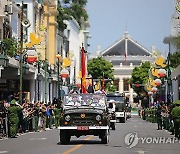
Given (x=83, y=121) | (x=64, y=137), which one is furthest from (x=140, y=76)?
(x=83, y=121)

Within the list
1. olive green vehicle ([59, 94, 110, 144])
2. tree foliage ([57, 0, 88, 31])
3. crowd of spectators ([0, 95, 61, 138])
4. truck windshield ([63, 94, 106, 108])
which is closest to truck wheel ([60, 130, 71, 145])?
olive green vehicle ([59, 94, 110, 144])

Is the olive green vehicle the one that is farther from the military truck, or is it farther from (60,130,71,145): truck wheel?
the military truck

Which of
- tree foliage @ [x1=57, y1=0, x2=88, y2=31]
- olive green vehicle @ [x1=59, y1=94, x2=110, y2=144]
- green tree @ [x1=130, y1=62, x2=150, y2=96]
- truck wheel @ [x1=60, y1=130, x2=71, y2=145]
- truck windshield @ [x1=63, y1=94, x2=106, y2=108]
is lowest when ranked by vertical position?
truck wheel @ [x1=60, y1=130, x2=71, y2=145]

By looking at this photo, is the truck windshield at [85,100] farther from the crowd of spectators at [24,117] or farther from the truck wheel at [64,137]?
the crowd of spectators at [24,117]

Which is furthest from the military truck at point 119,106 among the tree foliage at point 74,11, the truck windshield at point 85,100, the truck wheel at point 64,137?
the truck wheel at point 64,137

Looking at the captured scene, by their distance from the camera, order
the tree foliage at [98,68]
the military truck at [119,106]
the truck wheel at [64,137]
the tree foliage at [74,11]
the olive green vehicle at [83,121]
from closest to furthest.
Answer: the olive green vehicle at [83,121]
the truck wheel at [64,137]
the military truck at [119,106]
the tree foliage at [74,11]
the tree foliage at [98,68]

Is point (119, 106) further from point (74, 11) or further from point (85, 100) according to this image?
point (74, 11)

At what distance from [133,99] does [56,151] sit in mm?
170043

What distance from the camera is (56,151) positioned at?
23188 millimetres

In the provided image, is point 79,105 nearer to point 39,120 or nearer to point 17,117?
point 17,117

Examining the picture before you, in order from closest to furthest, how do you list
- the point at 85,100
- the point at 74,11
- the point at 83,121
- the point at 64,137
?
the point at 83,121 → the point at 64,137 → the point at 85,100 → the point at 74,11

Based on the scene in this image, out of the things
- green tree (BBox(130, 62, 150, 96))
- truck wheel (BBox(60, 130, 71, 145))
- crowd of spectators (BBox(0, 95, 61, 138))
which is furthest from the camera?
green tree (BBox(130, 62, 150, 96))

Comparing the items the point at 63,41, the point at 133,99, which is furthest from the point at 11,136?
the point at 133,99

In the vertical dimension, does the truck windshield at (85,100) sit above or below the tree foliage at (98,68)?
below
